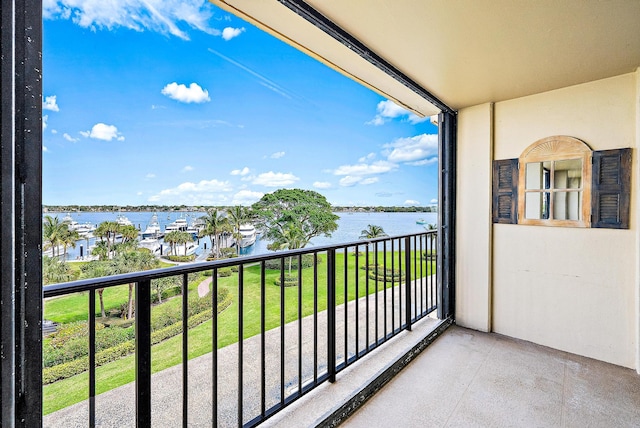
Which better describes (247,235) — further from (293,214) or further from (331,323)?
(331,323)

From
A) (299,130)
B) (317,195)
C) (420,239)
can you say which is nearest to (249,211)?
(317,195)

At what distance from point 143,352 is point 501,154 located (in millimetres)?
3275

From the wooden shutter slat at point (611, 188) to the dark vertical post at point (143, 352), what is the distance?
3.24 m

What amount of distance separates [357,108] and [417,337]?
26.0 meters

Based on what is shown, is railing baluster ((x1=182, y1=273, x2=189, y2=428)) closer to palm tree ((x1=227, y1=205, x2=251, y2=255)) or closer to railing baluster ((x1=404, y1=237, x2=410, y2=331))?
railing baluster ((x1=404, y1=237, x2=410, y2=331))

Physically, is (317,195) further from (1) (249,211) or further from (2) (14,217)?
(2) (14,217)

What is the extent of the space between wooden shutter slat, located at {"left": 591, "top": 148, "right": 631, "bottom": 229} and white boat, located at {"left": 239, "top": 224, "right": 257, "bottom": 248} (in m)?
17.8

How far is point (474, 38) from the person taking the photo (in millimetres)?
1791

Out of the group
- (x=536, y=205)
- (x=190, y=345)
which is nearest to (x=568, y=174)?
(x=536, y=205)

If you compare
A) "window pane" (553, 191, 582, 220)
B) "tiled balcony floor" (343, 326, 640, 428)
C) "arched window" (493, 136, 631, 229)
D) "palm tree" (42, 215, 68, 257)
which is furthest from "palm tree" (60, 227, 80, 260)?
"window pane" (553, 191, 582, 220)

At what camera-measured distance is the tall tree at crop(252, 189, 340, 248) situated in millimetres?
21562

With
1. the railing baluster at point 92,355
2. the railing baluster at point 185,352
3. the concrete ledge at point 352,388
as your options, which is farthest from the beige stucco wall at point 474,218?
the railing baluster at point 92,355

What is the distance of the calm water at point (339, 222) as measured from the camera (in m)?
6.66

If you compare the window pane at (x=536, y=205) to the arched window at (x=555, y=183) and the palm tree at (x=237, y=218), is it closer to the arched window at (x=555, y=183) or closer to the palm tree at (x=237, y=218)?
the arched window at (x=555, y=183)
